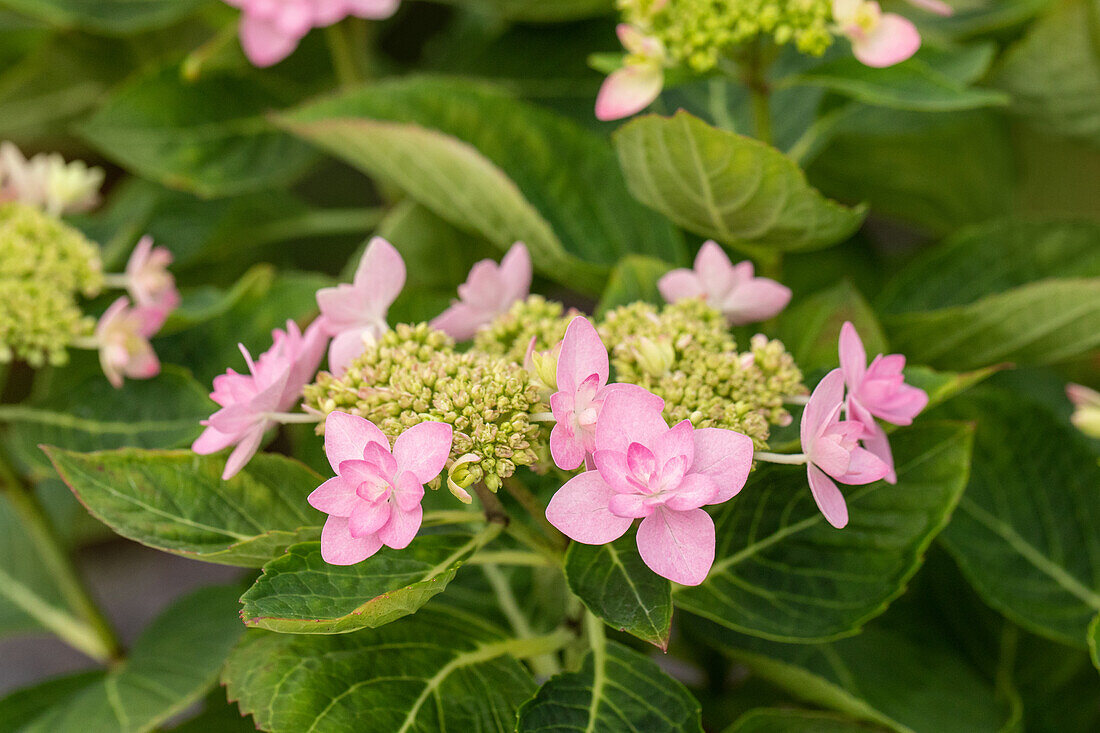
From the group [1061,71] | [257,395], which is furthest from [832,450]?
[1061,71]

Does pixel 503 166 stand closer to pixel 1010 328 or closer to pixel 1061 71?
→ pixel 1010 328

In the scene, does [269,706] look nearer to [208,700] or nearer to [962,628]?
[208,700]

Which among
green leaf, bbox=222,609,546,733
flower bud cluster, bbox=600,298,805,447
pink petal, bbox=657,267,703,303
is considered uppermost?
flower bud cluster, bbox=600,298,805,447

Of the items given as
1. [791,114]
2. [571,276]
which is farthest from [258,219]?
[791,114]

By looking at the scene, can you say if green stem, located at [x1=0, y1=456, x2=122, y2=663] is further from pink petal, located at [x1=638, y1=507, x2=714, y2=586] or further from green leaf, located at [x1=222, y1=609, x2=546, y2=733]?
pink petal, located at [x1=638, y1=507, x2=714, y2=586]

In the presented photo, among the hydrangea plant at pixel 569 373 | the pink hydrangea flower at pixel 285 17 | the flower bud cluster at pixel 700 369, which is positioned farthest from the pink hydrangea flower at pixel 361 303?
the pink hydrangea flower at pixel 285 17

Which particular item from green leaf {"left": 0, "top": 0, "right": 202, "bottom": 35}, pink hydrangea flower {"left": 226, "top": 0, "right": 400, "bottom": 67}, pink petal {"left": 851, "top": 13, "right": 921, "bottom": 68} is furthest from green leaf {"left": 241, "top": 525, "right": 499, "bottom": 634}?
green leaf {"left": 0, "top": 0, "right": 202, "bottom": 35}
